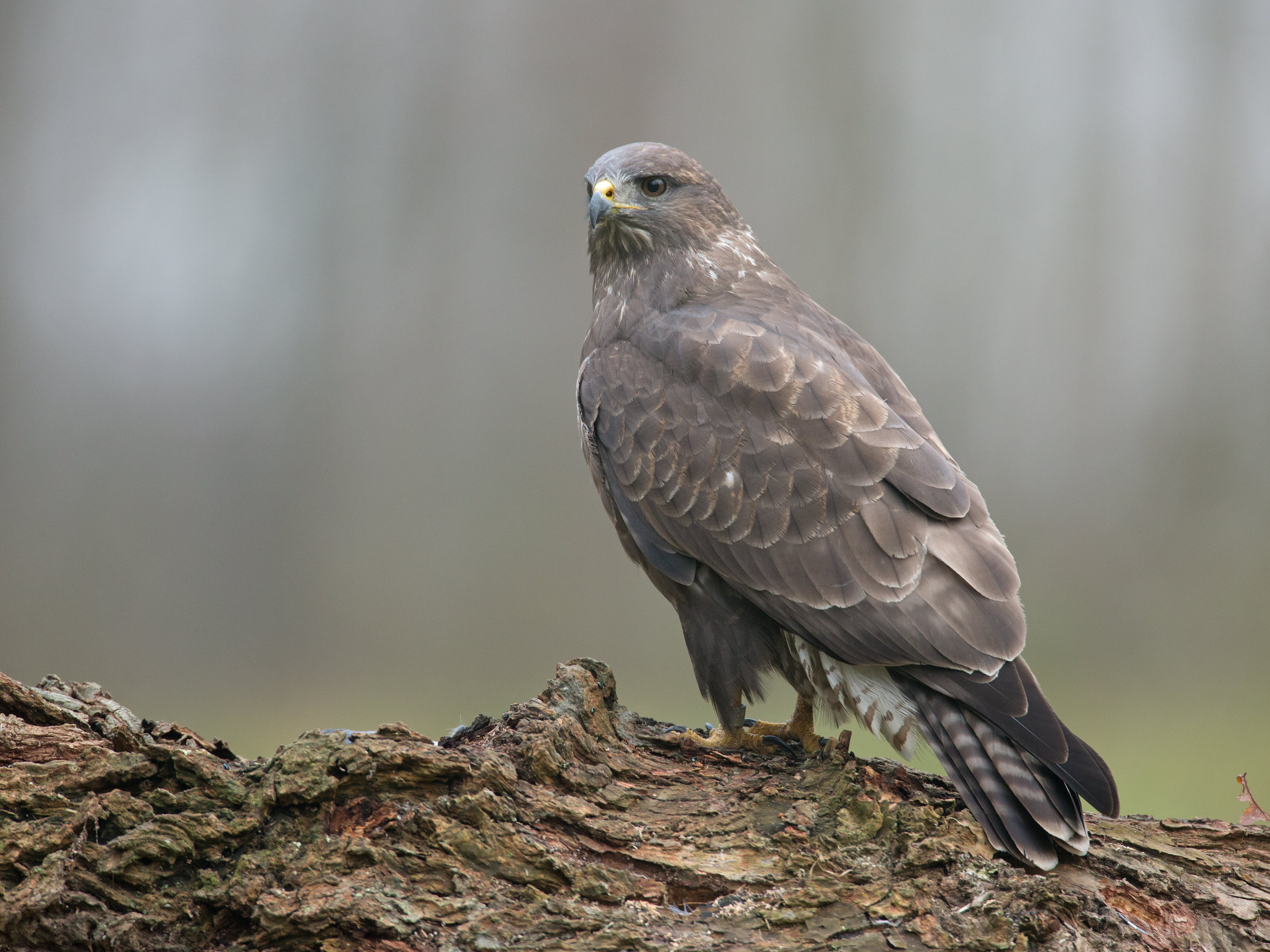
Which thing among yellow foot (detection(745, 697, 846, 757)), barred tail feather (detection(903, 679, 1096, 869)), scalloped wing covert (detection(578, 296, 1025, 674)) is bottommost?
barred tail feather (detection(903, 679, 1096, 869))

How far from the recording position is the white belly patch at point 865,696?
8.31 feet

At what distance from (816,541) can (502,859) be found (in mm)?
1133

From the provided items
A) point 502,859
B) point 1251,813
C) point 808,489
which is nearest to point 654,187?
point 808,489

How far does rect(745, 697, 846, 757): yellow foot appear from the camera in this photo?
288cm

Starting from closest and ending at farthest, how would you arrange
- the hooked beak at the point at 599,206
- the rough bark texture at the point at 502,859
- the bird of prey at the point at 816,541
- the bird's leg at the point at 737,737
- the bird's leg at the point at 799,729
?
the rough bark texture at the point at 502,859 < the bird of prey at the point at 816,541 < the bird's leg at the point at 737,737 < the bird's leg at the point at 799,729 < the hooked beak at the point at 599,206

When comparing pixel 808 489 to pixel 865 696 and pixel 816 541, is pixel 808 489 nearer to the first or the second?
pixel 816 541

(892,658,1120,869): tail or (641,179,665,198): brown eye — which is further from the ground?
(641,179,665,198): brown eye

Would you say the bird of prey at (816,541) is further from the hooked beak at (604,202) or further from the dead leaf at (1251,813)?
the dead leaf at (1251,813)

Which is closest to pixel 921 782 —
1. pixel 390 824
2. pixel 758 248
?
pixel 390 824

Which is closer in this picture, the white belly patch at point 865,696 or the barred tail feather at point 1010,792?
the barred tail feather at point 1010,792

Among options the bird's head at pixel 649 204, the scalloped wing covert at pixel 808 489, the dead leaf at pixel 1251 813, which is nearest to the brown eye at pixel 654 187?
the bird's head at pixel 649 204

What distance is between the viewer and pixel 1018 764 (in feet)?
7.36

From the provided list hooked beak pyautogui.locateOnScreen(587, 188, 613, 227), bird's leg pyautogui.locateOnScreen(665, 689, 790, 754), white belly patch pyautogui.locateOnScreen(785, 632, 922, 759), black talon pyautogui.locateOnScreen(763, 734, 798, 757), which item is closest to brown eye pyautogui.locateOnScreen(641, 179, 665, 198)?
hooked beak pyautogui.locateOnScreen(587, 188, 613, 227)

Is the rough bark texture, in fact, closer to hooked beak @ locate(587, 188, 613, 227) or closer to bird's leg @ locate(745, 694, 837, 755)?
bird's leg @ locate(745, 694, 837, 755)
